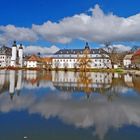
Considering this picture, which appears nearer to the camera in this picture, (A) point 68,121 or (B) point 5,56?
(A) point 68,121

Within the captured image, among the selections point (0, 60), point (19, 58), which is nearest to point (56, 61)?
point (19, 58)

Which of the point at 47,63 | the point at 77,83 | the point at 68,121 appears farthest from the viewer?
the point at 47,63

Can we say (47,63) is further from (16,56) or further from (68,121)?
(68,121)

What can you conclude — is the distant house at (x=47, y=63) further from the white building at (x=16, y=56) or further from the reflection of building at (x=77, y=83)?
the reflection of building at (x=77, y=83)

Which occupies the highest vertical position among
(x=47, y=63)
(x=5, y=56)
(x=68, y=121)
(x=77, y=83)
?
(x=5, y=56)

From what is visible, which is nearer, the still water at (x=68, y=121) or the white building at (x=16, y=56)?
the still water at (x=68, y=121)

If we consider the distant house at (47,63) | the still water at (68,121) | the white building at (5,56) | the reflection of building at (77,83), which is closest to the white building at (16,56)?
the white building at (5,56)

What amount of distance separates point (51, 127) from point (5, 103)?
5526 millimetres

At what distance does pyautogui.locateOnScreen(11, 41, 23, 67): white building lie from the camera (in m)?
117

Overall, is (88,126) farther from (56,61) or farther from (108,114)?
(56,61)

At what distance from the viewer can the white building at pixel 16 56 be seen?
4613 inches

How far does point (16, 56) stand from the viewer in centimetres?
12181

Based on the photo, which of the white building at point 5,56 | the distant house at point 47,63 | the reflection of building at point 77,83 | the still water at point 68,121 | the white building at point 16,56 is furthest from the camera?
the white building at point 5,56

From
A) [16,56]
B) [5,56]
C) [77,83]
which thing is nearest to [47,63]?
[16,56]
